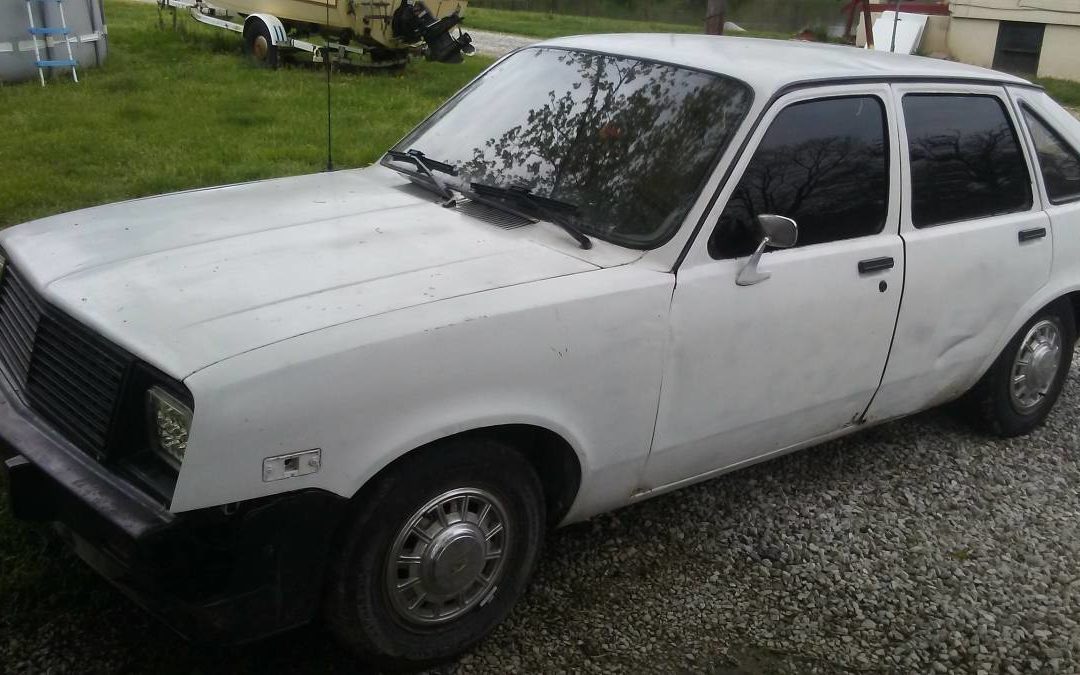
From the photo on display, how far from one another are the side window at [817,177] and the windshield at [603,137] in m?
0.17

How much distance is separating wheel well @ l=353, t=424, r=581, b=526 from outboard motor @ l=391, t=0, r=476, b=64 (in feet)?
38.7

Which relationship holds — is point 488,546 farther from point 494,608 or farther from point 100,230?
point 100,230

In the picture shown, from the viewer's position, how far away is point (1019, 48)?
67.3 feet

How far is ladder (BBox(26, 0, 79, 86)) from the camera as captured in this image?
1164cm

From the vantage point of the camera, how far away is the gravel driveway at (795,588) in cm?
324

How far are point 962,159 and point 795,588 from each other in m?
1.93

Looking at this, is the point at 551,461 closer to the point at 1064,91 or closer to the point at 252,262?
the point at 252,262

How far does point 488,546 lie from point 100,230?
170 cm

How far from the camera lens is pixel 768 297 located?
3.60 metres

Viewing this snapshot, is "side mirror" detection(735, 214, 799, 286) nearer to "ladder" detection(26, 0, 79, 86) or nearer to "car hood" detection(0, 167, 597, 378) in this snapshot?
"car hood" detection(0, 167, 597, 378)

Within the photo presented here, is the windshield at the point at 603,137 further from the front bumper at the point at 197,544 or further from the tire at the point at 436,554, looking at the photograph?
the front bumper at the point at 197,544

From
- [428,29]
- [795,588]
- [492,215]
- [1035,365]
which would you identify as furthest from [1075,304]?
[428,29]

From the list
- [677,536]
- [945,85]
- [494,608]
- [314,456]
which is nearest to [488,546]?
[494,608]

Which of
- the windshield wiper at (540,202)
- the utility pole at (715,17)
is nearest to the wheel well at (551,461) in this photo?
the windshield wiper at (540,202)
